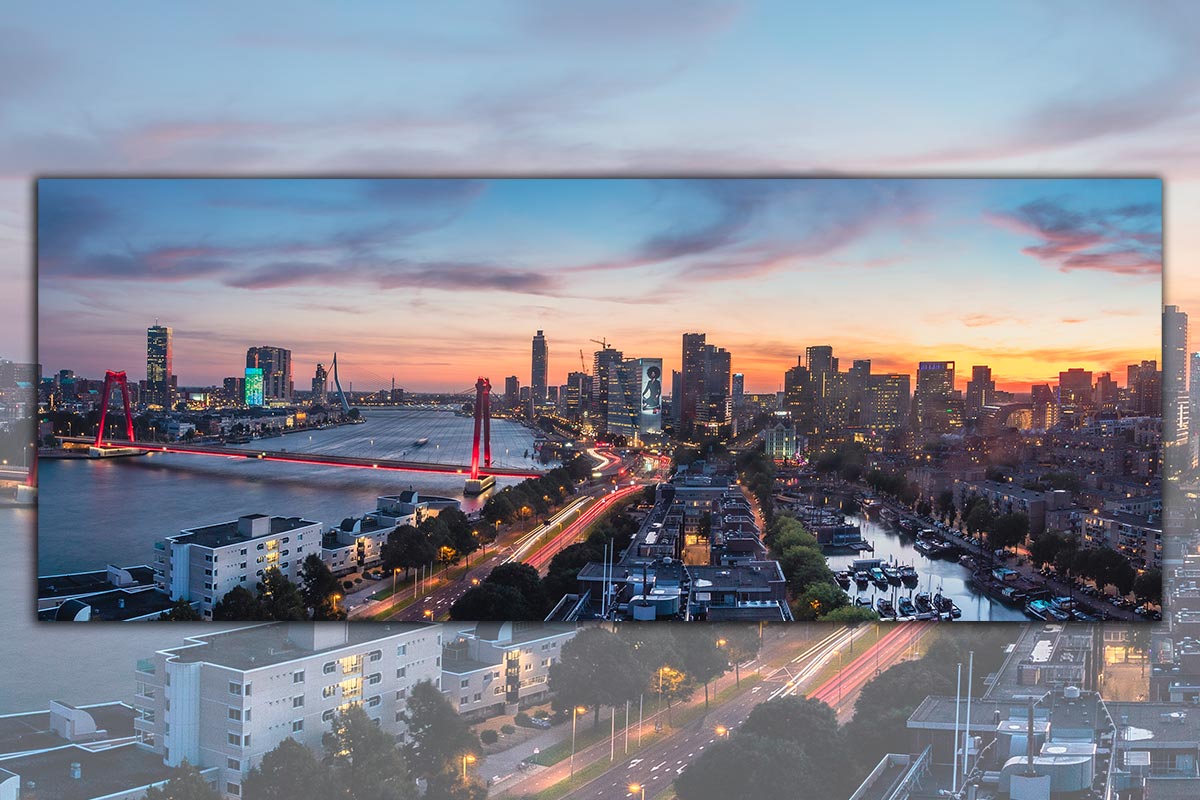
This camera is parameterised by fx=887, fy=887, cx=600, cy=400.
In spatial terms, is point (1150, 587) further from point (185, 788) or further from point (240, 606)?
point (185, 788)

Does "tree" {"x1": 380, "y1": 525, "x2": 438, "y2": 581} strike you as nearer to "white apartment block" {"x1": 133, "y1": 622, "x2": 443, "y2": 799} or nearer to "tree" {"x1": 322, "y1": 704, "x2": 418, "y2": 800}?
"white apartment block" {"x1": 133, "y1": 622, "x2": 443, "y2": 799}

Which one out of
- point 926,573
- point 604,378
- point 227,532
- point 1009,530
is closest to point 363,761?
point 227,532

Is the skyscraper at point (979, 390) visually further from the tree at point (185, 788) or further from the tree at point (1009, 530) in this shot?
the tree at point (185, 788)

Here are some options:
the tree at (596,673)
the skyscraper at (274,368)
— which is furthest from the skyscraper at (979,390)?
Answer: the skyscraper at (274,368)

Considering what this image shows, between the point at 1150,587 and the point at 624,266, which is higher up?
the point at 624,266

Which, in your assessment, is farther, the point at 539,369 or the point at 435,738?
the point at 539,369

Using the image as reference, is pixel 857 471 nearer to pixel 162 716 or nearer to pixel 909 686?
pixel 909 686
